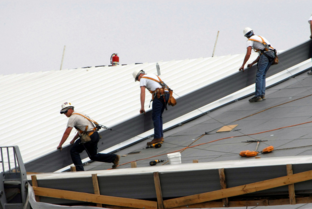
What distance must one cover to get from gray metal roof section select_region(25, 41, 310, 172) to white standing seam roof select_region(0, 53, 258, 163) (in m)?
1.26

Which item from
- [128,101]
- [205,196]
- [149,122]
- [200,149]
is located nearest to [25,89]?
[128,101]

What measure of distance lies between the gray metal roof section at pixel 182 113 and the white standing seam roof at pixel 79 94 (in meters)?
1.26

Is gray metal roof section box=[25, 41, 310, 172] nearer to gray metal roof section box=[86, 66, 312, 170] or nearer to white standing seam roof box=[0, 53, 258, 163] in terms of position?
gray metal roof section box=[86, 66, 312, 170]

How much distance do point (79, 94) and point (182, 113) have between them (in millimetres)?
5062

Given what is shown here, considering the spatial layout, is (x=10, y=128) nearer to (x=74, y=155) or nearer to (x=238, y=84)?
(x=74, y=155)

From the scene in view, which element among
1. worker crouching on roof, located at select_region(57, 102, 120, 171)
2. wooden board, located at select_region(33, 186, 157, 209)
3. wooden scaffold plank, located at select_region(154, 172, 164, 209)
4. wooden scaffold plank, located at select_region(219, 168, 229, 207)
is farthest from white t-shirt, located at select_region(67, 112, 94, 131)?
wooden scaffold plank, located at select_region(219, 168, 229, 207)

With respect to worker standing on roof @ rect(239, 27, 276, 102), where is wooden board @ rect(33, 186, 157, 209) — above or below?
below

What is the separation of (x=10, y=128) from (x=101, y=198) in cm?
704

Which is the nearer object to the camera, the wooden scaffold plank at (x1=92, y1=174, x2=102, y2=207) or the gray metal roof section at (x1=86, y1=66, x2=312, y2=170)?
the wooden scaffold plank at (x1=92, y1=174, x2=102, y2=207)

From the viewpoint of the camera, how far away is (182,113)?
31.3 feet

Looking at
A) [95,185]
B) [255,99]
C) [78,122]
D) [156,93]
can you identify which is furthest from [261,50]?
[95,185]

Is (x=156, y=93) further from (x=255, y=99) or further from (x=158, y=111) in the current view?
(x=255, y=99)

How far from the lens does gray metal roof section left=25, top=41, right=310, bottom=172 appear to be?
7.58 metres

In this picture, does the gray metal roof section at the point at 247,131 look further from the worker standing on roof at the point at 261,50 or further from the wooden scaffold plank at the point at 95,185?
the wooden scaffold plank at the point at 95,185
